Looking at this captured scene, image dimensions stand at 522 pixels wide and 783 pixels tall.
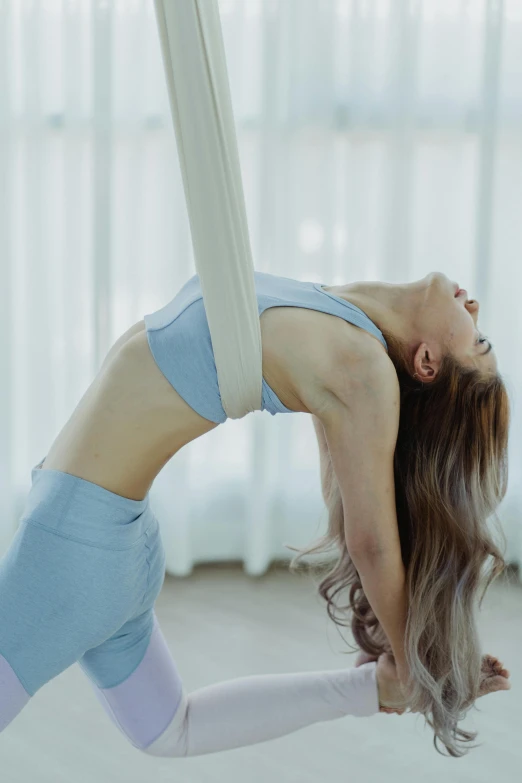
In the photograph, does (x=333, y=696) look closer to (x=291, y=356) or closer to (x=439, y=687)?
(x=439, y=687)

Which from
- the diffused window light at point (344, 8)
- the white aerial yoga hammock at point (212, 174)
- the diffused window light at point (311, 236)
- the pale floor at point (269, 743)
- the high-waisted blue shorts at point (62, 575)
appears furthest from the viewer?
the diffused window light at point (311, 236)

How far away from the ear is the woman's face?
0.02 m

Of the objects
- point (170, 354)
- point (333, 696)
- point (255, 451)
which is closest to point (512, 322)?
point (255, 451)

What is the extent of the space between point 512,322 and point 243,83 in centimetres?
103

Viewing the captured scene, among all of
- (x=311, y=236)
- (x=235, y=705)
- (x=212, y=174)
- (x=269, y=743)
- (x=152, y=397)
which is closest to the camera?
(x=212, y=174)

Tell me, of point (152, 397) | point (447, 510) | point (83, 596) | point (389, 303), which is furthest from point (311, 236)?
point (83, 596)

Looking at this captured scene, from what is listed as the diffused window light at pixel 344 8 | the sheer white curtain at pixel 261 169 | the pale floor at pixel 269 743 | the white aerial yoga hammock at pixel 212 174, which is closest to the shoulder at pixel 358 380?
the white aerial yoga hammock at pixel 212 174

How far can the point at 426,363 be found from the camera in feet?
4.65

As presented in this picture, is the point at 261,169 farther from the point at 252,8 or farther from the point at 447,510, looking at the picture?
the point at 447,510

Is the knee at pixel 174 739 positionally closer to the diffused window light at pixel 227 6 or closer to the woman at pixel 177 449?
the woman at pixel 177 449

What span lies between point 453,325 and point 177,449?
0.46 metres

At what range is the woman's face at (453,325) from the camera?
142 centimetres

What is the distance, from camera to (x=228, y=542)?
291 centimetres

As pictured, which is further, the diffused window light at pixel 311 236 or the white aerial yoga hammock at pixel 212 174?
the diffused window light at pixel 311 236
